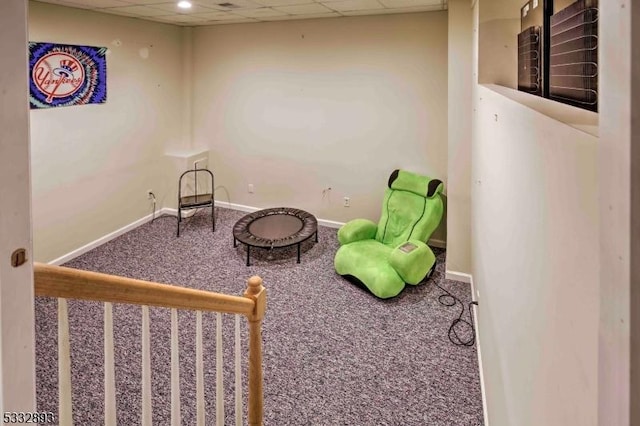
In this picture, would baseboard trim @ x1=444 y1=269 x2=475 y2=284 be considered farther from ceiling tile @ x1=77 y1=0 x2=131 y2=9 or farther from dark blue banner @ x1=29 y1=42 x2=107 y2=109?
dark blue banner @ x1=29 y1=42 x2=107 y2=109

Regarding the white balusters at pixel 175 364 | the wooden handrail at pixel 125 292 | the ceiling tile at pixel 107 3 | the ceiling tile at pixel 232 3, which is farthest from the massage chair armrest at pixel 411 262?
the ceiling tile at pixel 107 3

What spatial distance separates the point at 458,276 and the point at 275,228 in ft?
7.17

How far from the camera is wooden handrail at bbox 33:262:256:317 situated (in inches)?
36.0

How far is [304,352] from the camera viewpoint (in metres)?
3.30

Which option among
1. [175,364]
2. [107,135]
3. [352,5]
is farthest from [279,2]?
[175,364]

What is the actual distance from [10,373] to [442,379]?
9.15ft

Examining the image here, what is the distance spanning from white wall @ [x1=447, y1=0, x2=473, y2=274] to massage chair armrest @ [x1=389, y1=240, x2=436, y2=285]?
0.39 meters

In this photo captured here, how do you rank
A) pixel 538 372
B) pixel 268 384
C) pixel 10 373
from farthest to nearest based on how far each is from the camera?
pixel 268 384 < pixel 538 372 < pixel 10 373

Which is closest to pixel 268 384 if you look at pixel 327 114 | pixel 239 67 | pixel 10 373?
pixel 10 373

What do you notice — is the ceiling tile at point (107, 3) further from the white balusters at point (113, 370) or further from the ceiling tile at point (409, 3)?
the white balusters at point (113, 370)

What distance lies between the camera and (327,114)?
575cm

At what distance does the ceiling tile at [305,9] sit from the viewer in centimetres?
452

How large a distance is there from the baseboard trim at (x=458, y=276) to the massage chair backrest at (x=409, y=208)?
467 mm

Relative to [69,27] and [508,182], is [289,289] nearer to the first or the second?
[508,182]
